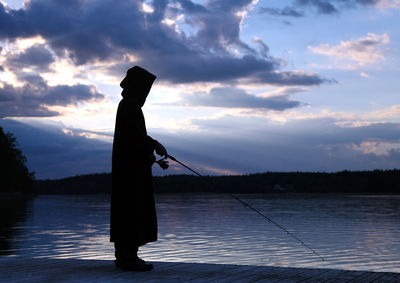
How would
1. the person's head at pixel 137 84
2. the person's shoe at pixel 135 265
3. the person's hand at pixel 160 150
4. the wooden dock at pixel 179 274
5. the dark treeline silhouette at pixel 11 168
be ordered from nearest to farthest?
the wooden dock at pixel 179 274
the person's shoe at pixel 135 265
the person's hand at pixel 160 150
the person's head at pixel 137 84
the dark treeline silhouette at pixel 11 168

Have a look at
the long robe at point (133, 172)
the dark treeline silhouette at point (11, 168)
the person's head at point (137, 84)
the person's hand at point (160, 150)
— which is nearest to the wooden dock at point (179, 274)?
the long robe at point (133, 172)

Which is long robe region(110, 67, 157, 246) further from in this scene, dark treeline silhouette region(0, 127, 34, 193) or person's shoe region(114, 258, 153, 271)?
dark treeline silhouette region(0, 127, 34, 193)

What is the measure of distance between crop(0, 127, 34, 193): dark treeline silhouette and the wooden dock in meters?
77.9

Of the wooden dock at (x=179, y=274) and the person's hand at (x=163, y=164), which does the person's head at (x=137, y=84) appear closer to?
the person's hand at (x=163, y=164)

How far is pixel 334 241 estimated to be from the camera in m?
18.4

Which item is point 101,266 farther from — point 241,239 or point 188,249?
point 241,239

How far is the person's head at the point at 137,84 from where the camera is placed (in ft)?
20.9

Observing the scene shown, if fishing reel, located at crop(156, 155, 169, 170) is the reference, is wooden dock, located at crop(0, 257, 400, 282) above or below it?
below

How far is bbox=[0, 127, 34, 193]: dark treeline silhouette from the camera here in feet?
260

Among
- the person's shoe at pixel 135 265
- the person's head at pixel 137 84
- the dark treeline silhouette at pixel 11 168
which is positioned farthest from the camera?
the dark treeline silhouette at pixel 11 168

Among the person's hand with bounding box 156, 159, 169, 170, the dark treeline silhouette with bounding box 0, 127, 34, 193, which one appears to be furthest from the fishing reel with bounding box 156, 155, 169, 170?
the dark treeline silhouette with bounding box 0, 127, 34, 193

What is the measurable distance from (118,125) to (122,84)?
1.89 ft

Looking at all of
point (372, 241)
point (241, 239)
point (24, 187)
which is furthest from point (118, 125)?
point (24, 187)

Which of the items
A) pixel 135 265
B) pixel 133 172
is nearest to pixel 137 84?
pixel 133 172
